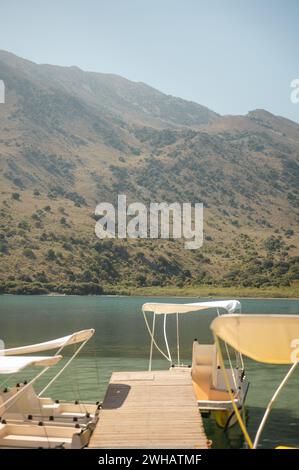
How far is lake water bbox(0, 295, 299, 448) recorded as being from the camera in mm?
19438

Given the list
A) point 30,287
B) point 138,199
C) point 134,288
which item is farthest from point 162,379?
point 138,199

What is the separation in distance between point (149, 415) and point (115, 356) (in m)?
23.2

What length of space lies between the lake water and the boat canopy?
708 centimetres

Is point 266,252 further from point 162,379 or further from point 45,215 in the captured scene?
point 162,379

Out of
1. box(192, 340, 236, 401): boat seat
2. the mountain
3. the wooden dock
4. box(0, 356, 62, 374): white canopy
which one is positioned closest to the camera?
the wooden dock

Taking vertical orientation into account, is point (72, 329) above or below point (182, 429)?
below

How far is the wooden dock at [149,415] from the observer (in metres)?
12.9

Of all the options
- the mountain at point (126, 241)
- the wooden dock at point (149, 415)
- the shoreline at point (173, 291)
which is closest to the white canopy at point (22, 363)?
the wooden dock at point (149, 415)

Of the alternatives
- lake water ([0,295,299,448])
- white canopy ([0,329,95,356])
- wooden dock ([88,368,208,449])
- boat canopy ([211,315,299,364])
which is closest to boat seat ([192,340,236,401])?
lake water ([0,295,299,448])

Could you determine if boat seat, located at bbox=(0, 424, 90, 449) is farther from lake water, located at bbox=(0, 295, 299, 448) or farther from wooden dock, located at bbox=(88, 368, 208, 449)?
lake water, located at bbox=(0, 295, 299, 448)

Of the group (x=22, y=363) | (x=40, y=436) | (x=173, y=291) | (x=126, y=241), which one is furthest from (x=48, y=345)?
(x=126, y=241)
